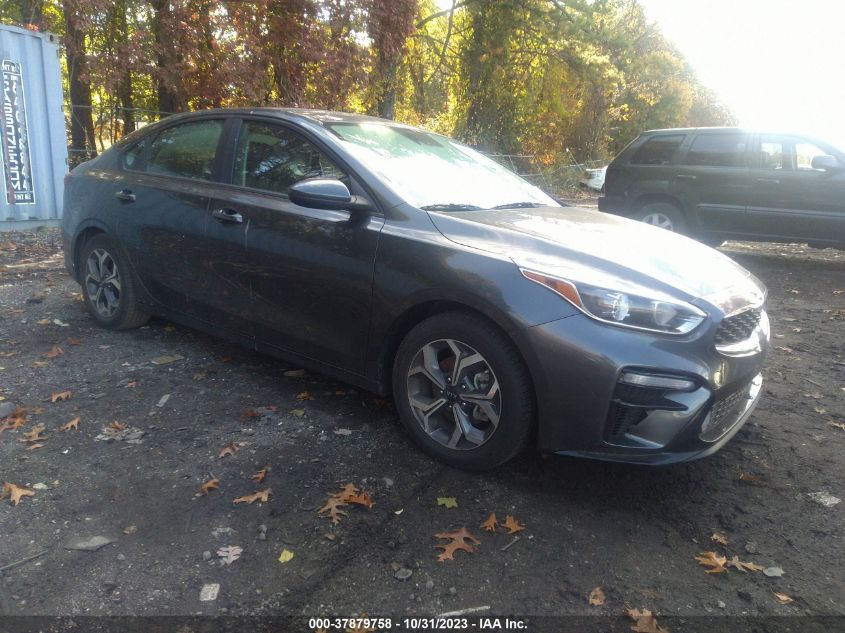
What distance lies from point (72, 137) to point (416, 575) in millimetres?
12515

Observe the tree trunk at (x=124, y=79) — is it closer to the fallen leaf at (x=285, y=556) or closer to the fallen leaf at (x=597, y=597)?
the fallen leaf at (x=285, y=556)

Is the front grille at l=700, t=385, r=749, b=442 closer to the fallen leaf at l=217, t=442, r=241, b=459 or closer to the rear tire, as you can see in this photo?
the fallen leaf at l=217, t=442, r=241, b=459

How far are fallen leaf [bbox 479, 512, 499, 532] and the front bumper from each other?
0.41m

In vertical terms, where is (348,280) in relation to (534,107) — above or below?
below

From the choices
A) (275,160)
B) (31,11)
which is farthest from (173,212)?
(31,11)

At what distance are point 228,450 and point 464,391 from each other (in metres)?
1.25

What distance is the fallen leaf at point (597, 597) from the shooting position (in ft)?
8.02

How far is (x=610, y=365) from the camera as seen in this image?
110 inches

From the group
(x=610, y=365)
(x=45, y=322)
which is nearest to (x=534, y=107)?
(x=45, y=322)

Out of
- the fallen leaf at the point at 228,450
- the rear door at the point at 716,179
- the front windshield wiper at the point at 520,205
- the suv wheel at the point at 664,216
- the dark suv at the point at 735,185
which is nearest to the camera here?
the fallen leaf at the point at 228,450

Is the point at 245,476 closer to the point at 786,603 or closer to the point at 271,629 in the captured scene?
the point at 271,629

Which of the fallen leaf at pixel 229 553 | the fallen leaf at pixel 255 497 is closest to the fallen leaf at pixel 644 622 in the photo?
the fallen leaf at pixel 229 553

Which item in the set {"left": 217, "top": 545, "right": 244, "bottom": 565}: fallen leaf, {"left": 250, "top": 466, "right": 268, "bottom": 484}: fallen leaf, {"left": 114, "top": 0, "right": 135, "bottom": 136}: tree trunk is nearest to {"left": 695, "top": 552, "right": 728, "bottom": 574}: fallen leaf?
{"left": 217, "top": 545, "right": 244, "bottom": 565}: fallen leaf

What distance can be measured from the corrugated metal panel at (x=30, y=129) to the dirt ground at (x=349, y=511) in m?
6.12
